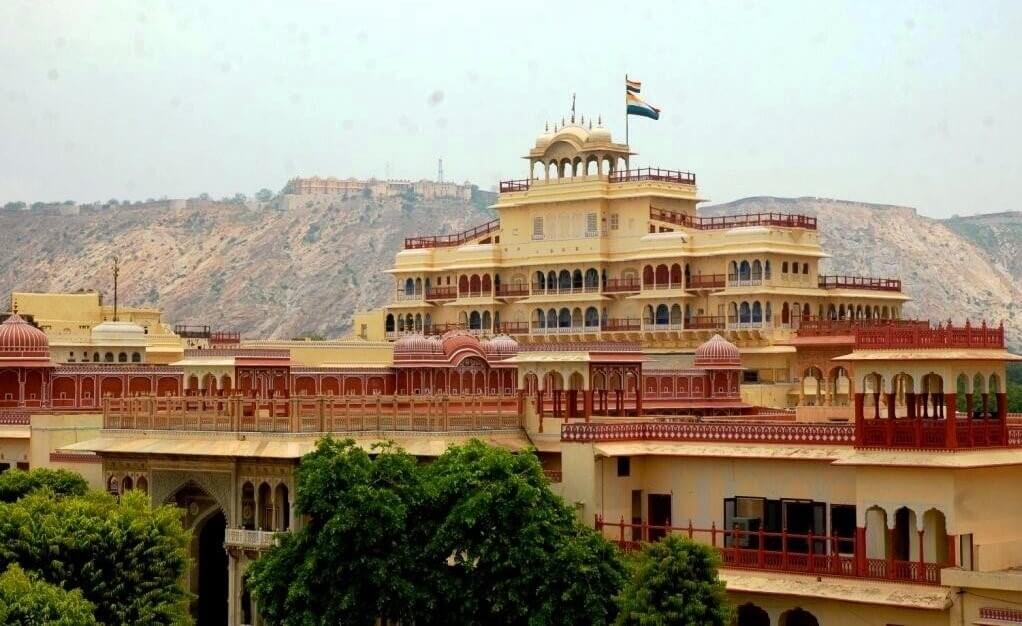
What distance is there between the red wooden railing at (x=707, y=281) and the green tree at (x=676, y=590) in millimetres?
40565

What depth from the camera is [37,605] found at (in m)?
37.1

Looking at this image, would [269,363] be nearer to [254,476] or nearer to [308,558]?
[254,476]

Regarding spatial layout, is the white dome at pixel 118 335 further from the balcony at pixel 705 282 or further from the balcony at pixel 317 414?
the balcony at pixel 317 414

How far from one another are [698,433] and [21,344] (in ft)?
90.5

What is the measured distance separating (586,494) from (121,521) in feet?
33.2

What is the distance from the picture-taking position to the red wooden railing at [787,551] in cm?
3903

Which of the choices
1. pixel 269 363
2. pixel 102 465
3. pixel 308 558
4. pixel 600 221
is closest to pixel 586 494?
pixel 308 558

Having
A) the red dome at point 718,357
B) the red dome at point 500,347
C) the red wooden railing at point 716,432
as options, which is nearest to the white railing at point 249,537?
the red wooden railing at point 716,432

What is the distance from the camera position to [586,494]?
4459cm

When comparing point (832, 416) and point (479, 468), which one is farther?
point (832, 416)

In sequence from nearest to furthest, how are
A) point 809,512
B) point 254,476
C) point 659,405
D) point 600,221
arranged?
point 809,512 → point 254,476 → point 659,405 → point 600,221

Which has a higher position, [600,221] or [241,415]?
[600,221]

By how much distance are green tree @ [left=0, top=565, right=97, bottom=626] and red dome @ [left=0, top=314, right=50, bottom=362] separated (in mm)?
25653

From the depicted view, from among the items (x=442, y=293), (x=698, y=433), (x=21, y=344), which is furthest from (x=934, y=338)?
(x=442, y=293)
